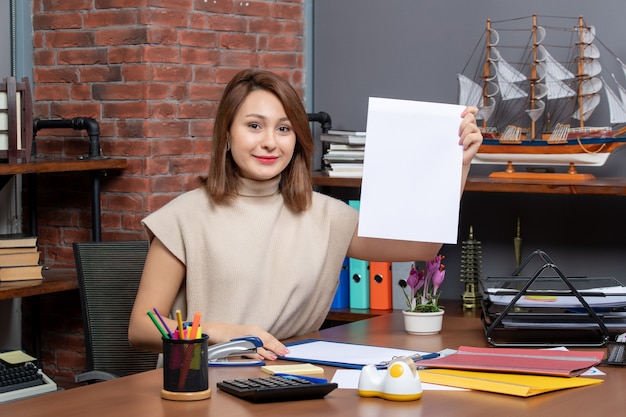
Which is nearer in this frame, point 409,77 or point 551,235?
point 551,235

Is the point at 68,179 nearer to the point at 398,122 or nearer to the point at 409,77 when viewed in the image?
the point at 409,77

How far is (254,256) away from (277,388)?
781 mm

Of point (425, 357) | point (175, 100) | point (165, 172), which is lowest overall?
point (425, 357)

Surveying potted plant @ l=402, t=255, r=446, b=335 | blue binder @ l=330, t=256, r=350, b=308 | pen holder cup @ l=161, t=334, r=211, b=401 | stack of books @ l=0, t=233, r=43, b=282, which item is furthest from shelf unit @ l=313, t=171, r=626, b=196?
pen holder cup @ l=161, t=334, r=211, b=401

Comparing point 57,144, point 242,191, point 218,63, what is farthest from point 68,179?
point 242,191

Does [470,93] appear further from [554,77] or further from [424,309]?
[424,309]

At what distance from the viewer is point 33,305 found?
3.53 metres

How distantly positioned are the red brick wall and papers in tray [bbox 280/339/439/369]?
1.36 meters

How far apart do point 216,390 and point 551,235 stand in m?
1.93

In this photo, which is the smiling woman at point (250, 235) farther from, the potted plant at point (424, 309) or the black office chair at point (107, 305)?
the black office chair at point (107, 305)

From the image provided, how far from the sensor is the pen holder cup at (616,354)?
73.4 inches

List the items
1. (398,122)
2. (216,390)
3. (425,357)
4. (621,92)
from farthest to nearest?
(621,92) < (398,122) < (425,357) < (216,390)

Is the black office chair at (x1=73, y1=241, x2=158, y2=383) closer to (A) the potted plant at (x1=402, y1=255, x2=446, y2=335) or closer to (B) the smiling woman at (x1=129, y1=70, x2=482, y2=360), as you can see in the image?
(B) the smiling woman at (x1=129, y1=70, x2=482, y2=360)

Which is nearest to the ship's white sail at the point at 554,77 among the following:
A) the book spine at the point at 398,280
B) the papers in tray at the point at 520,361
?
the book spine at the point at 398,280
